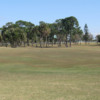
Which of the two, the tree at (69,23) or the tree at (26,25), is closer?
the tree at (69,23)

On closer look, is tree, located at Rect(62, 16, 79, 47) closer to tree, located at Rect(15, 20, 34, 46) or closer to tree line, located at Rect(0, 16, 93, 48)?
tree line, located at Rect(0, 16, 93, 48)

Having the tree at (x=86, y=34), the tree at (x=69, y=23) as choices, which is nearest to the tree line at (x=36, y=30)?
the tree at (x=69, y=23)

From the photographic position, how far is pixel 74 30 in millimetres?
105500

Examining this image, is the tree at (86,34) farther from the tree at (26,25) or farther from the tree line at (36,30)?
the tree at (26,25)

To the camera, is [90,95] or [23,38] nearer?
[90,95]

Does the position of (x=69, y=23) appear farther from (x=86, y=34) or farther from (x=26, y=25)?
(x=86, y=34)

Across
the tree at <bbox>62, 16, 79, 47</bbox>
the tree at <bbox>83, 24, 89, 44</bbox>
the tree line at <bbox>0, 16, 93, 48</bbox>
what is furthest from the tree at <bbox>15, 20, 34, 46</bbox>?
the tree at <bbox>83, 24, 89, 44</bbox>

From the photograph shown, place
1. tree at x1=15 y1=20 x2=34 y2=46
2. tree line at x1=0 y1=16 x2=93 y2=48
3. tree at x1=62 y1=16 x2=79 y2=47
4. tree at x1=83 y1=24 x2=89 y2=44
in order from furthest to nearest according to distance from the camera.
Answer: tree at x1=83 y1=24 x2=89 y2=44, tree at x1=15 y1=20 x2=34 y2=46, tree at x1=62 y1=16 x2=79 y2=47, tree line at x1=0 y1=16 x2=93 y2=48

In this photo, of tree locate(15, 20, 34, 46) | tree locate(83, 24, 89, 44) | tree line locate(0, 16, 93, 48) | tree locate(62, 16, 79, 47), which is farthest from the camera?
tree locate(83, 24, 89, 44)

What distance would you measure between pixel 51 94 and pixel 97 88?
2401mm

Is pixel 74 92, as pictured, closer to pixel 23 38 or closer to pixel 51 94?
pixel 51 94

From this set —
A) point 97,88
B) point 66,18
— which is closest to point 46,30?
point 66,18

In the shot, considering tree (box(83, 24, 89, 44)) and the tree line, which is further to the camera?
tree (box(83, 24, 89, 44))

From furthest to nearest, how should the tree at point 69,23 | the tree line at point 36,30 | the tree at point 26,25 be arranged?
the tree at point 26,25
the tree at point 69,23
the tree line at point 36,30
